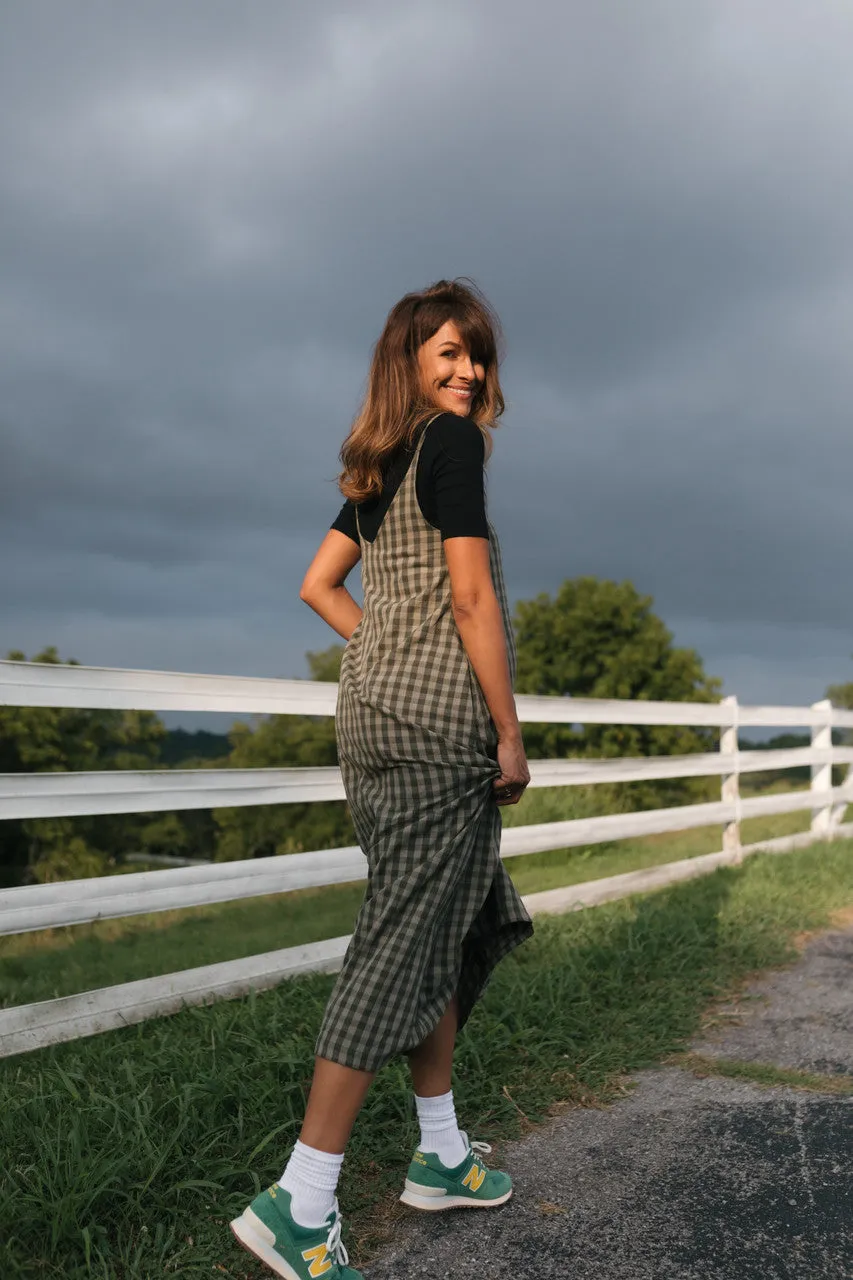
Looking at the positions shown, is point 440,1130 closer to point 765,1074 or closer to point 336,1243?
point 336,1243

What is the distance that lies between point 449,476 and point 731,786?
19.2 feet

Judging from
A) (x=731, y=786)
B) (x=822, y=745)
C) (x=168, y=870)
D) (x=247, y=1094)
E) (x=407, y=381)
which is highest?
(x=407, y=381)

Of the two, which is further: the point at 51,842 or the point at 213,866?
the point at 51,842

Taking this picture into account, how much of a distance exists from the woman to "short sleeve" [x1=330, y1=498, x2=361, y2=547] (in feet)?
0.47

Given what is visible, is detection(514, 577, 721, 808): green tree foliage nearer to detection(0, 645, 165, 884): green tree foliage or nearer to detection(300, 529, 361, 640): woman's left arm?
detection(0, 645, 165, 884): green tree foliage

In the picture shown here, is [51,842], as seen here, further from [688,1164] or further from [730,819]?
[688,1164]

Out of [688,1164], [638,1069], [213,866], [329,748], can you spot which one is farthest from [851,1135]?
[329,748]

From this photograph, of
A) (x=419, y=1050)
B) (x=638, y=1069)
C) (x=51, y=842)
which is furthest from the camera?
(x=51, y=842)

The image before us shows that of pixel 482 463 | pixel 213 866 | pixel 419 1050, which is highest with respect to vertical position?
pixel 482 463

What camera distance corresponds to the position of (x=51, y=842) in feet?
23.5

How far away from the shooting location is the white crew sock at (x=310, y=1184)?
6.81 feet

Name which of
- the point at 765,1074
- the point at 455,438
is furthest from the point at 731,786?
the point at 455,438

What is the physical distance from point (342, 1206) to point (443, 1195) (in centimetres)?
23

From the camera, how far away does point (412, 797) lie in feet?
7.18
